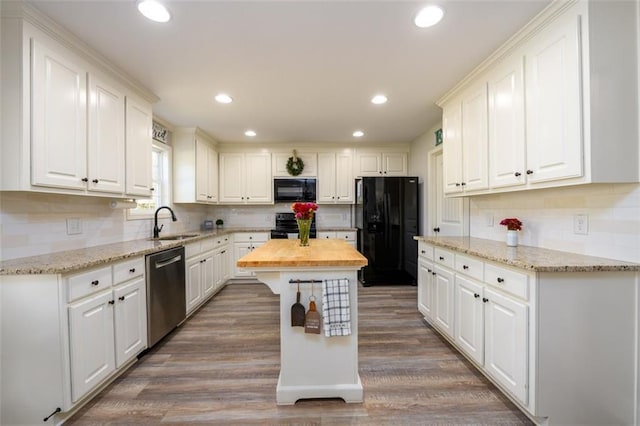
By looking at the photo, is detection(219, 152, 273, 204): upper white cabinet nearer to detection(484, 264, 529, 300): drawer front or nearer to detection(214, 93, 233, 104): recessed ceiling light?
detection(214, 93, 233, 104): recessed ceiling light

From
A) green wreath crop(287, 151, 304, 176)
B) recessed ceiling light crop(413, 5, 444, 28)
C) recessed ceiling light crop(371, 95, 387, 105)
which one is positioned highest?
recessed ceiling light crop(371, 95, 387, 105)

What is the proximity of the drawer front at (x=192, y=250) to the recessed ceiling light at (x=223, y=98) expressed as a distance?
5.30 ft

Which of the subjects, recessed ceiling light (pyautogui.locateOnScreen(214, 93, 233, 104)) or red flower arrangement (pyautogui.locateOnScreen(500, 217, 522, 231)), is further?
recessed ceiling light (pyautogui.locateOnScreen(214, 93, 233, 104))

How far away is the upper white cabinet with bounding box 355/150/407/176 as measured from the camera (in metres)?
4.68

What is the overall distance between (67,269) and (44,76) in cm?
119

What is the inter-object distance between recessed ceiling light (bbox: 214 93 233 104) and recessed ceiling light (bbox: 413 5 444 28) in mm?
1893

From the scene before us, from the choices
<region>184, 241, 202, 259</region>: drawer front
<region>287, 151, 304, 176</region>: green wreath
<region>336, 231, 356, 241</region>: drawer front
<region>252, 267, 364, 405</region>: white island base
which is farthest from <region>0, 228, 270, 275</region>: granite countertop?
<region>336, 231, 356, 241</region>: drawer front

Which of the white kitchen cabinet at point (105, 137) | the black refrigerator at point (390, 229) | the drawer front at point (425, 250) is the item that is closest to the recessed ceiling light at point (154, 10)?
the white kitchen cabinet at point (105, 137)

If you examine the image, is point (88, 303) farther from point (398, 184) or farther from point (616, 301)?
point (398, 184)

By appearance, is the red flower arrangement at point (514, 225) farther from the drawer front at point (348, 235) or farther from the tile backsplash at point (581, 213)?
the drawer front at point (348, 235)

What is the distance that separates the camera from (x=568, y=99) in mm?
1510

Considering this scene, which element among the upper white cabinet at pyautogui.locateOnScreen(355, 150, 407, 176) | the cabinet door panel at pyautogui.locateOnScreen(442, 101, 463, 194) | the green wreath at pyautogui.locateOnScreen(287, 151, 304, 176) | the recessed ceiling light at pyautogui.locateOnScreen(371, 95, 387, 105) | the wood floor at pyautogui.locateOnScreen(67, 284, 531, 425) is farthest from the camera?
the upper white cabinet at pyautogui.locateOnScreen(355, 150, 407, 176)

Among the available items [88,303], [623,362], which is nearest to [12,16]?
[88,303]

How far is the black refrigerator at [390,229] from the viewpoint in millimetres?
4145
